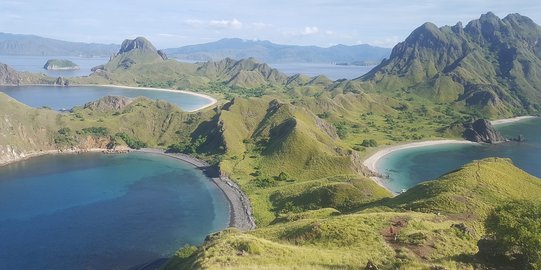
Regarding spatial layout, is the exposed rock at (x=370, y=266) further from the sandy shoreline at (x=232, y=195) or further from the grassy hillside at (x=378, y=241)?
the sandy shoreline at (x=232, y=195)

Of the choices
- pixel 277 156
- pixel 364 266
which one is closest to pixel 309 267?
pixel 364 266

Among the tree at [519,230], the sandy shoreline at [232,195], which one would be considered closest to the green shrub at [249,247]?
the tree at [519,230]

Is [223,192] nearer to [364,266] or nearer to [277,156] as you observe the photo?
[277,156]

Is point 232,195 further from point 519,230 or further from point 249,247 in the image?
point 519,230

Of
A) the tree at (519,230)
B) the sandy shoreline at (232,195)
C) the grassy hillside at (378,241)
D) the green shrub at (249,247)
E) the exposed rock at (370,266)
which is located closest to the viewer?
the exposed rock at (370,266)

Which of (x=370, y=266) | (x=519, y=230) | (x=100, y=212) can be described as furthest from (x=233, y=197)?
(x=519, y=230)

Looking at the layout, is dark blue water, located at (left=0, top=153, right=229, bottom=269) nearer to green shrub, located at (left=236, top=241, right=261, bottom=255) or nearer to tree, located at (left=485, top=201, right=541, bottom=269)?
green shrub, located at (left=236, top=241, right=261, bottom=255)
